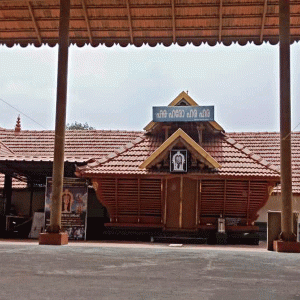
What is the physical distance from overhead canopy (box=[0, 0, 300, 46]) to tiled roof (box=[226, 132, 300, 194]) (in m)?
8.24

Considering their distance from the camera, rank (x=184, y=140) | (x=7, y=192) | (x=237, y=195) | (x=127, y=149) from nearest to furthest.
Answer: (x=184, y=140) → (x=237, y=195) → (x=127, y=149) → (x=7, y=192)

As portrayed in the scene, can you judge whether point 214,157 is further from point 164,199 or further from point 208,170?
Answer: point 164,199

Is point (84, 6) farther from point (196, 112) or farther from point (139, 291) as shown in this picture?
point (139, 291)

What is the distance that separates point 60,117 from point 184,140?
275 inches

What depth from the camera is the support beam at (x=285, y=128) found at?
29.5 feet

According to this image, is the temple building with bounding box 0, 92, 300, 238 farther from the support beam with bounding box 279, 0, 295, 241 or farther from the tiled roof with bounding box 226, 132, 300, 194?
the support beam with bounding box 279, 0, 295, 241

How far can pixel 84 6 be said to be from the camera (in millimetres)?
10750

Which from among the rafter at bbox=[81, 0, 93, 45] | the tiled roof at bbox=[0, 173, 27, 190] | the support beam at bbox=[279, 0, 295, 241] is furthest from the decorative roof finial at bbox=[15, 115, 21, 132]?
the support beam at bbox=[279, 0, 295, 241]

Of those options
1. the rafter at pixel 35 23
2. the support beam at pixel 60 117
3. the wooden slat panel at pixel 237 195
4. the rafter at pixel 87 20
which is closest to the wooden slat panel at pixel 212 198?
the wooden slat panel at pixel 237 195

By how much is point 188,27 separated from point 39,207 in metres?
10.6

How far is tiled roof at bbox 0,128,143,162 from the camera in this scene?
65.8 feet

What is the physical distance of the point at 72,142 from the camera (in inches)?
822

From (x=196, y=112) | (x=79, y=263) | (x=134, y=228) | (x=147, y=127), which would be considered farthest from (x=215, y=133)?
(x=79, y=263)

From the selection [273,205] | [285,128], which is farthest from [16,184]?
[285,128]
